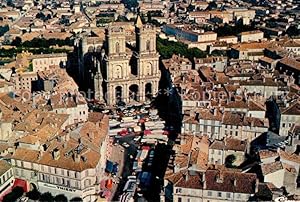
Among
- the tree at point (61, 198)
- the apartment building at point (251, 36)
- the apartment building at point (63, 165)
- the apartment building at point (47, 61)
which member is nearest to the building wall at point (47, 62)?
the apartment building at point (47, 61)

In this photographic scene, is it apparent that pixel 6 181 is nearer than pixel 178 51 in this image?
Yes

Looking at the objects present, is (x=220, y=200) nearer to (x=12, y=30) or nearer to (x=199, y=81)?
(x=199, y=81)

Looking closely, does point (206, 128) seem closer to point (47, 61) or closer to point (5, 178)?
point (5, 178)

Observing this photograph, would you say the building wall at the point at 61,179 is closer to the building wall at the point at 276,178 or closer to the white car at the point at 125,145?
the white car at the point at 125,145

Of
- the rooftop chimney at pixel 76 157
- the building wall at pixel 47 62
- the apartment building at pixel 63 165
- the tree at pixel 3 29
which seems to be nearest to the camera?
the apartment building at pixel 63 165

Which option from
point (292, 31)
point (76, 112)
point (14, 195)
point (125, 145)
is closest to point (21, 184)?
point (14, 195)

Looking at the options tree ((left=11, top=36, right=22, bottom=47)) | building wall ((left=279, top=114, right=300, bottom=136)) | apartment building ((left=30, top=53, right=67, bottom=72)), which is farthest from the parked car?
tree ((left=11, top=36, right=22, bottom=47))

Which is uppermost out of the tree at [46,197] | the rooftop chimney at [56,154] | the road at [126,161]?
the rooftop chimney at [56,154]

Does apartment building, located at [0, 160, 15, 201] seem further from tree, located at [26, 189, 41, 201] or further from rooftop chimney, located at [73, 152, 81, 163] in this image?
rooftop chimney, located at [73, 152, 81, 163]
